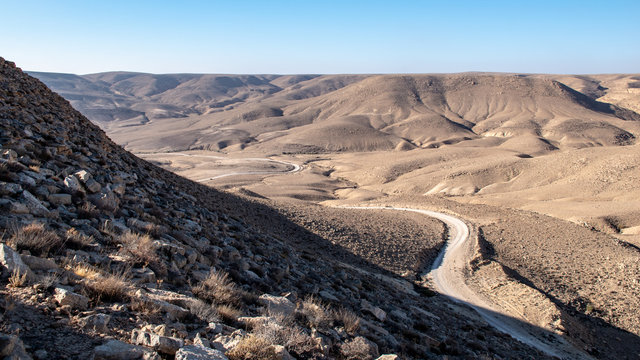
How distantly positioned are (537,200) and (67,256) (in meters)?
43.1

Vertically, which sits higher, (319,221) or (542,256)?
(319,221)

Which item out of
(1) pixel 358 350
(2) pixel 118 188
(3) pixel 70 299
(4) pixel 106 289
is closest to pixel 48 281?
(3) pixel 70 299

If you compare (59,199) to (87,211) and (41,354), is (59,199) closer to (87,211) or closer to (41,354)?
(87,211)

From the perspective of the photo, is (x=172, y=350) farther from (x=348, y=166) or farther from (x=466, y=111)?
(x=466, y=111)

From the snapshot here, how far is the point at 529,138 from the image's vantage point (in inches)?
3354

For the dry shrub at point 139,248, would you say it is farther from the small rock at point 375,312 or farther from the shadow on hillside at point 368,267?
the small rock at point 375,312

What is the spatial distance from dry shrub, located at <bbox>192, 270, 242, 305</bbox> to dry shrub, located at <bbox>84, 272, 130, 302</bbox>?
4.38ft

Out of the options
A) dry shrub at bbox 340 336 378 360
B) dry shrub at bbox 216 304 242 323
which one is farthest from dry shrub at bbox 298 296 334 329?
dry shrub at bbox 216 304 242 323

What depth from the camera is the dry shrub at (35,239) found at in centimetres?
577

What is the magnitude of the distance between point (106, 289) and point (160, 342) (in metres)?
1.52

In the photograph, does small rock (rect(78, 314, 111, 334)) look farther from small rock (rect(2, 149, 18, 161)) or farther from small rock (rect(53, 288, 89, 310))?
small rock (rect(2, 149, 18, 161))

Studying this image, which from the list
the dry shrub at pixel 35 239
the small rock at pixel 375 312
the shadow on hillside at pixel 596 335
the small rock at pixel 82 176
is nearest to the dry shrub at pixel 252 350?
the dry shrub at pixel 35 239

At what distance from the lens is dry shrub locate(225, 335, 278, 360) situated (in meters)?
4.67

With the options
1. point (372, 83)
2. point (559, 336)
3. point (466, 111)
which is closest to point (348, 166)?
point (559, 336)
